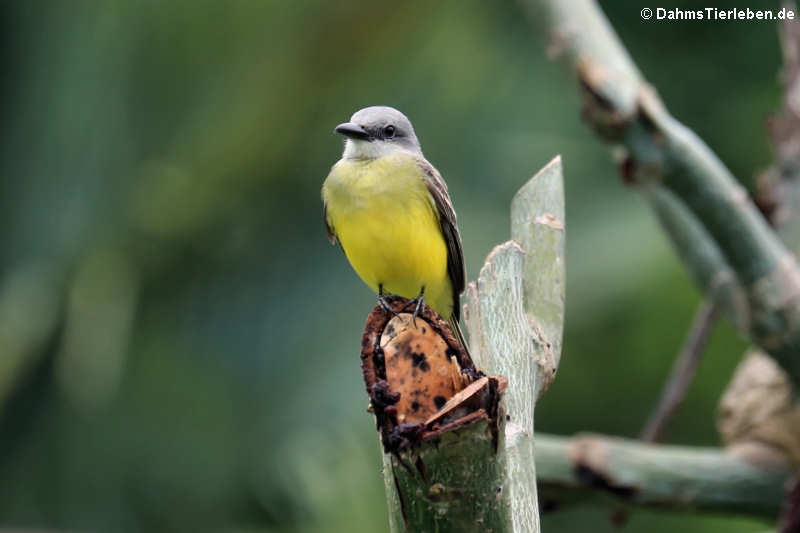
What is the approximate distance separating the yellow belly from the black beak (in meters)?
0.10

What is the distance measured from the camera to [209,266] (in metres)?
8.34

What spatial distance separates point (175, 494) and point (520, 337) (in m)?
6.09

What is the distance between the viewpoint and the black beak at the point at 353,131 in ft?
13.8

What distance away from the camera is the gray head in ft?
14.3

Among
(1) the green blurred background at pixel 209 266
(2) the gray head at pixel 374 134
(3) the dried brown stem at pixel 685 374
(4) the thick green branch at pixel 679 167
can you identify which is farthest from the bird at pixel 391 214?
(1) the green blurred background at pixel 209 266

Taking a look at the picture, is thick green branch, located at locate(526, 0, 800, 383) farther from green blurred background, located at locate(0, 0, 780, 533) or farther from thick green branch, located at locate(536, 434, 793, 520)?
green blurred background, located at locate(0, 0, 780, 533)

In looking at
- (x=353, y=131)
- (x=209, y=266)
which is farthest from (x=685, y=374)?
(x=209, y=266)

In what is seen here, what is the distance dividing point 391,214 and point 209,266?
440 centimetres

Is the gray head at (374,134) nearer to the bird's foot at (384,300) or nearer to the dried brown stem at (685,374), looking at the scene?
the bird's foot at (384,300)

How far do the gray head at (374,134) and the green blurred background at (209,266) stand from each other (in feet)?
10.6

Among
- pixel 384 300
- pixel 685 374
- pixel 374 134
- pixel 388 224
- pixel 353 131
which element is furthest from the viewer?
pixel 685 374

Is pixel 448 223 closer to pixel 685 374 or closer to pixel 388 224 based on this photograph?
pixel 388 224

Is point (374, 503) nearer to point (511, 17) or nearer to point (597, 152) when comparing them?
point (597, 152)

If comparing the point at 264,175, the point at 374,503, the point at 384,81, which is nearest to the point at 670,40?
the point at 384,81
